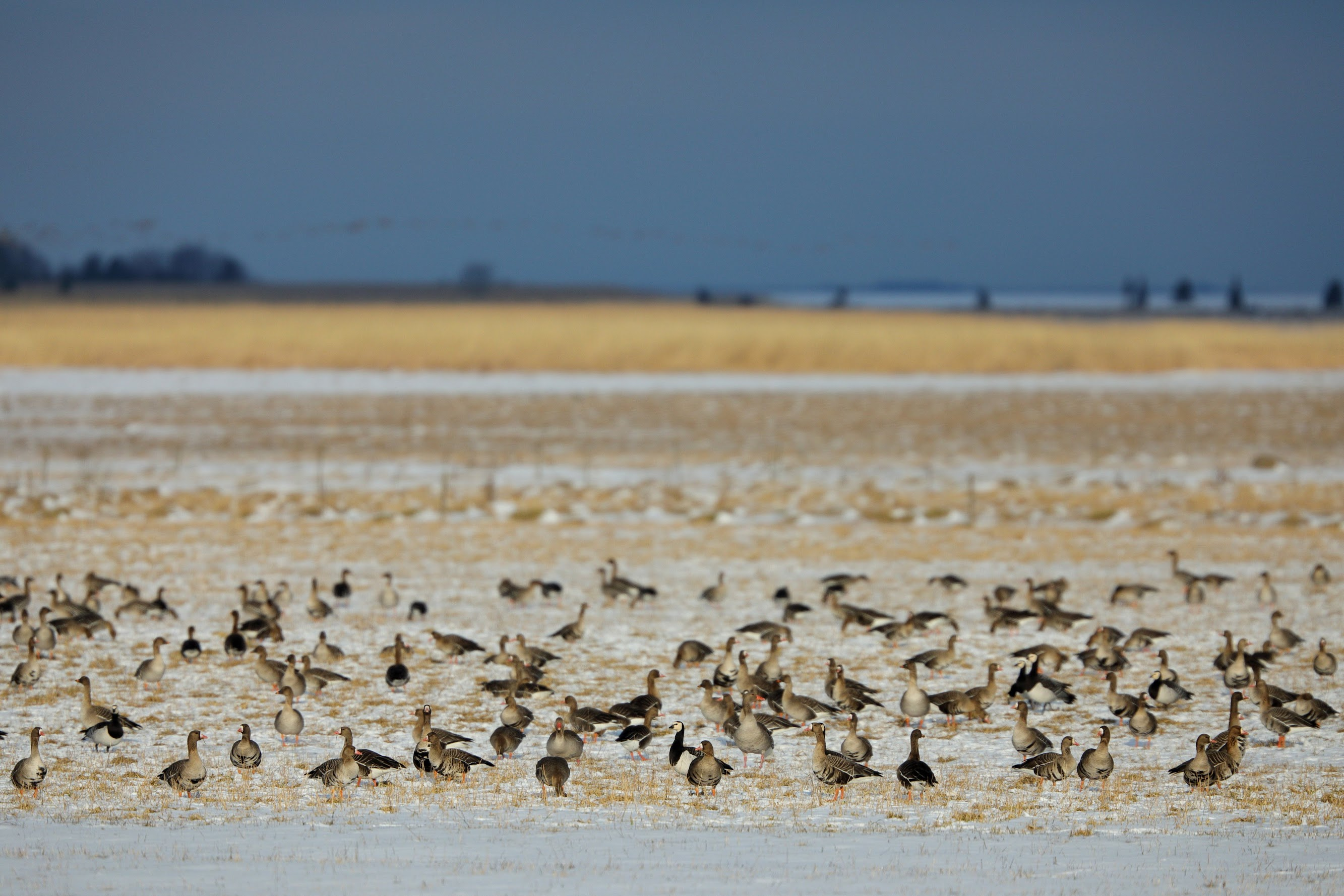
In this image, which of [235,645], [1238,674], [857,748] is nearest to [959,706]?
[857,748]

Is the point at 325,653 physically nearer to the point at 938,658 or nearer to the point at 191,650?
the point at 191,650

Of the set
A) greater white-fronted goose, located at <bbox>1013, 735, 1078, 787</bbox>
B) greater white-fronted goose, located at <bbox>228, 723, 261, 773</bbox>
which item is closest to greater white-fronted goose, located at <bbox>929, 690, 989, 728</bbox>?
greater white-fronted goose, located at <bbox>1013, 735, 1078, 787</bbox>

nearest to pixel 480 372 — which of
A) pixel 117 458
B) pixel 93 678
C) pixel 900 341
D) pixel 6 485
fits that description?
pixel 900 341

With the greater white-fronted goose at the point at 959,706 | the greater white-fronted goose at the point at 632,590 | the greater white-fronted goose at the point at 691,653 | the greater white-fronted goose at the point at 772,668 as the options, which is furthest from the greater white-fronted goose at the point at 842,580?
the greater white-fronted goose at the point at 959,706

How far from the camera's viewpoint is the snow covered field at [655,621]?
372 inches

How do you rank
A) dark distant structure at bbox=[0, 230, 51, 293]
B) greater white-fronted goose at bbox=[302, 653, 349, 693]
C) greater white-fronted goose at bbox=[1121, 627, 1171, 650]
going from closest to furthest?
greater white-fronted goose at bbox=[302, 653, 349, 693]
greater white-fronted goose at bbox=[1121, 627, 1171, 650]
dark distant structure at bbox=[0, 230, 51, 293]

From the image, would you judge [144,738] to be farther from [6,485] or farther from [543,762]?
[6,485]

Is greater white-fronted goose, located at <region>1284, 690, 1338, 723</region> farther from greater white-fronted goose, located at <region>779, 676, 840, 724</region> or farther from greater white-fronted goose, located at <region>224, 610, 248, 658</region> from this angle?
greater white-fronted goose, located at <region>224, 610, 248, 658</region>

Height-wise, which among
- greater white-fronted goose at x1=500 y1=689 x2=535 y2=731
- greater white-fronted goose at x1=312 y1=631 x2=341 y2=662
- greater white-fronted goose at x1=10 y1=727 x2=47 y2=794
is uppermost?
greater white-fronted goose at x1=500 y1=689 x2=535 y2=731

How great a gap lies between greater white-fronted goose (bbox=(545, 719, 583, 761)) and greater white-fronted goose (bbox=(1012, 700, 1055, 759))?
3.53 meters

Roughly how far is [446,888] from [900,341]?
53837mm

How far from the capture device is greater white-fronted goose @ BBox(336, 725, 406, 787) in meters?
10.8

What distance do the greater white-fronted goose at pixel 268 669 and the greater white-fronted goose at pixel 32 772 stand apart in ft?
11.3

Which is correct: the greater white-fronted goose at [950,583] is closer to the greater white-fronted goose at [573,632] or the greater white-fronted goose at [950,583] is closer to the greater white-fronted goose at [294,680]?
the greater white-fronted goose at [573,632]
